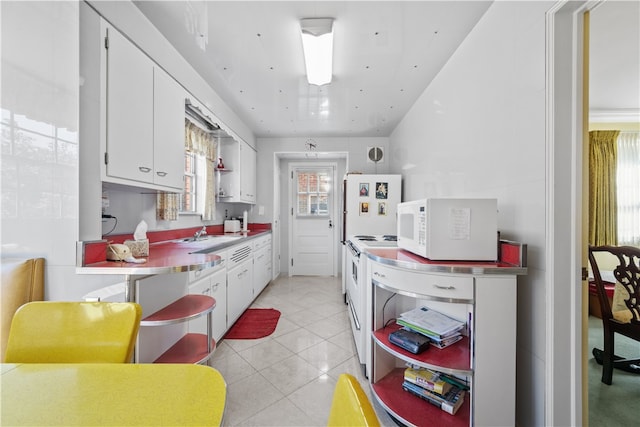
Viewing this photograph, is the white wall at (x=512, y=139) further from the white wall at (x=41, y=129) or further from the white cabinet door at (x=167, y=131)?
the white wall at (x=41, y=129)

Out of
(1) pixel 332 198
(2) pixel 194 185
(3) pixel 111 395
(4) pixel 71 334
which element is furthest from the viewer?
(1) pixel 332 198

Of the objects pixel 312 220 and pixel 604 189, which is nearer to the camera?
pixel 604 189

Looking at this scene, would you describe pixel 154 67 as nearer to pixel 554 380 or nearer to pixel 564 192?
pixel 564 192

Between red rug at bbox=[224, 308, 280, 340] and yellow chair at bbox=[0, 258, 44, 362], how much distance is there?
5.13ft

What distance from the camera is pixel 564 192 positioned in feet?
3.93

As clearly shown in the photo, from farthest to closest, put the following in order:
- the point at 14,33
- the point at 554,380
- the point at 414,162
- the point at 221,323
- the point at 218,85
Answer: the point at 414,162
the point at 218,85
the point at 221,323
the point at 14,33
the point at 554,380

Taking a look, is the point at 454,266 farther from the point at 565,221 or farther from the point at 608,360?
the point at 608,360

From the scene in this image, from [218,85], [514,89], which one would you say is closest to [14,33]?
[218,85]

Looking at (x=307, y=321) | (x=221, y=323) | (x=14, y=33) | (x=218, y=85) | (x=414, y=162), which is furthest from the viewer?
(x=414, y=162)

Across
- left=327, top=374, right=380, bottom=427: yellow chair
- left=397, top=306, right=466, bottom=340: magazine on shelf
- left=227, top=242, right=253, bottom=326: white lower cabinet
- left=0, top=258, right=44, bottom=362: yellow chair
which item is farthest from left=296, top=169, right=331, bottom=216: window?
left=327, top=374, right=380, bottom=427: yellow chair

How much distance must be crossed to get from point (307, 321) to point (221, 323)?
97 cm

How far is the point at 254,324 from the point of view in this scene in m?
2.88

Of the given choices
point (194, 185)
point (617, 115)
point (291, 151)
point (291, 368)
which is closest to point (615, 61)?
point (617, 115)

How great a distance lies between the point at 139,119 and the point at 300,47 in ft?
4.31
